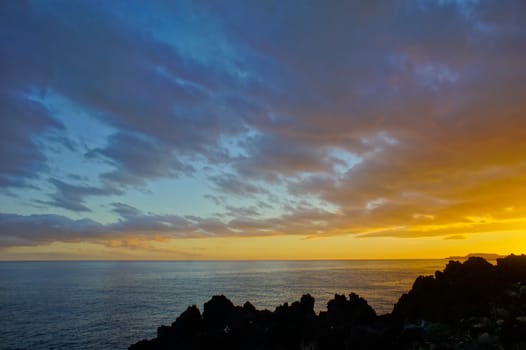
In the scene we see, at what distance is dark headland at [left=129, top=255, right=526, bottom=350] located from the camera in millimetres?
33062

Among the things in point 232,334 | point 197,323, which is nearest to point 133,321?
point 197,323

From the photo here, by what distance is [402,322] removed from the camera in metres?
39.6

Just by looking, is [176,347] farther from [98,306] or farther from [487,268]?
[98,306]

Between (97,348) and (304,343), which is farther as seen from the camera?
(97,348)

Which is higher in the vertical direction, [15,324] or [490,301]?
[490,301]

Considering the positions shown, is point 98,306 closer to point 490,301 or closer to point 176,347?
point 176,347

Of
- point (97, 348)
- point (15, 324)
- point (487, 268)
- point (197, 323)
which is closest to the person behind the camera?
point (197, 323)

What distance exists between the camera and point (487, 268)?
161 feet

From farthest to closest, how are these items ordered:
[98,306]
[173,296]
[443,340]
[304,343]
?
[173,296], [98,306], [304,343], [443,340]

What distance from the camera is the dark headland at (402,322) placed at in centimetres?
3306

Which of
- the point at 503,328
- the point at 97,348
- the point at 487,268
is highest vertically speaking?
the point at 487,268

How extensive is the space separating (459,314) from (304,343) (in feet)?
52.2

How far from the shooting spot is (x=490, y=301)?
42.0m

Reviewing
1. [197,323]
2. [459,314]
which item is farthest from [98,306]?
[459,314]
